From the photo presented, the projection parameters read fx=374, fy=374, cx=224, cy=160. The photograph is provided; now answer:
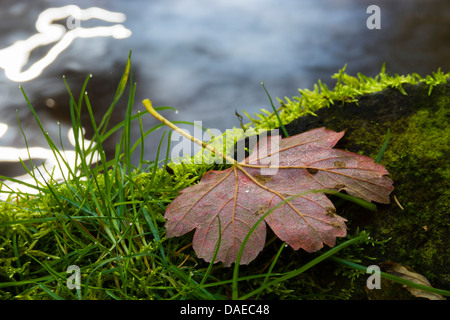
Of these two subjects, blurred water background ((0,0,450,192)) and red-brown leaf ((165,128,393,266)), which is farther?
blurred water background ((0,0,450,192))

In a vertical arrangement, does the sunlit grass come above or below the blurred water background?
below

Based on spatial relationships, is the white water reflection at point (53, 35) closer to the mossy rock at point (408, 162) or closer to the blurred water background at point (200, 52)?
the blurred water background at point (200, 52)

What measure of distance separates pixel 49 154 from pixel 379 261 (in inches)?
81.6

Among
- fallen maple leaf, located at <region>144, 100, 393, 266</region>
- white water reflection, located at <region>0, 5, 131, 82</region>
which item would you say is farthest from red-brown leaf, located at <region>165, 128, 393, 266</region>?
white water reflection, located at <region>0, 5, 131, 82</region>

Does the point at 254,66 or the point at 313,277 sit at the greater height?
the point at 254,66

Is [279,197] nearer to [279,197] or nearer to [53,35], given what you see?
[279,197]

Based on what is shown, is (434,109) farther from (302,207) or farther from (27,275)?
(27,275)

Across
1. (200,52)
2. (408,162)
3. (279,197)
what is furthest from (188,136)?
(200,52)

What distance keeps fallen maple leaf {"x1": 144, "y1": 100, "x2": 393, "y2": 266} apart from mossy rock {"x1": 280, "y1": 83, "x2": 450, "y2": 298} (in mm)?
80

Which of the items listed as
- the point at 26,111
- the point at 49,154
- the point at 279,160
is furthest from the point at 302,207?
the point at 26,111

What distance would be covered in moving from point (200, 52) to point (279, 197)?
8.25 ft

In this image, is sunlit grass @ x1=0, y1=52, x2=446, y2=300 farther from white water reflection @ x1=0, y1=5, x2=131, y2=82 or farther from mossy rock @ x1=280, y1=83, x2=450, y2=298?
white water reflection @ x1=0, y1=5, x2=131, y2=82

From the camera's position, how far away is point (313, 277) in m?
0.81

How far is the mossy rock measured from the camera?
81cm
